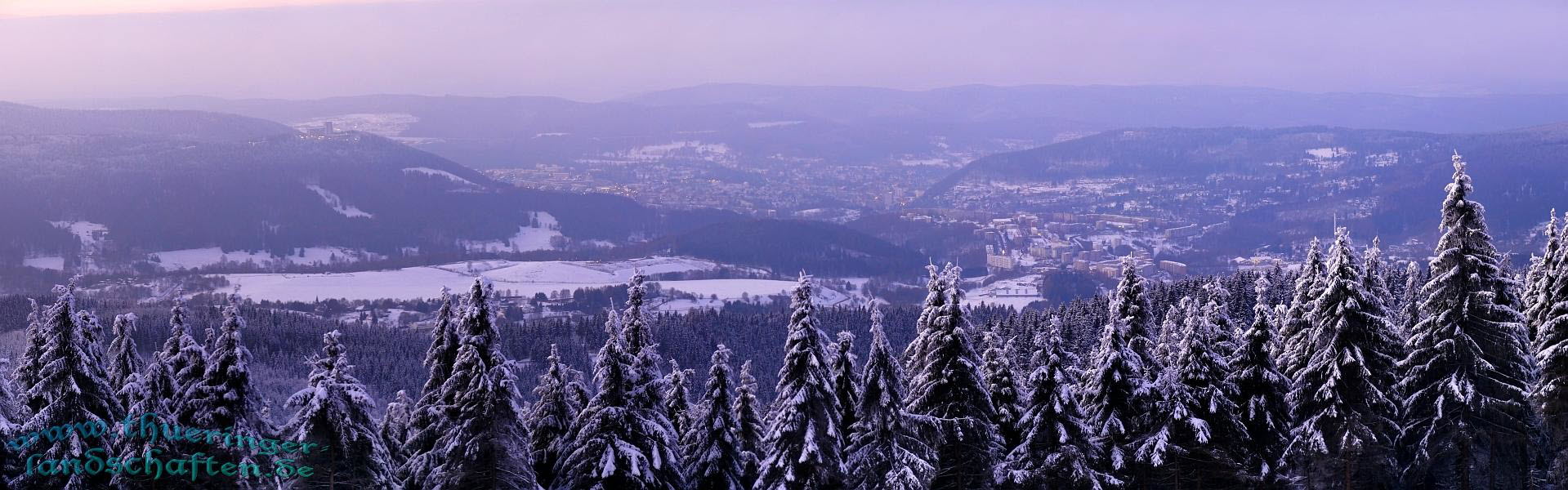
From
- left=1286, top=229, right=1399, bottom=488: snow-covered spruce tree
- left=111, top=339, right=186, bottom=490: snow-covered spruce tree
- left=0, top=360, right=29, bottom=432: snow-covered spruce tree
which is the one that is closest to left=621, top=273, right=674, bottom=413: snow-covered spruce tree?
left=111, top=339, right=186, bottom=490: snow-covered spruce tree

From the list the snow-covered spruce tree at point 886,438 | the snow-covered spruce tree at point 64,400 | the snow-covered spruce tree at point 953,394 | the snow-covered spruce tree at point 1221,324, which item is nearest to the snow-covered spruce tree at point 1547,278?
the snow-covered spruce tree at point 1221,324

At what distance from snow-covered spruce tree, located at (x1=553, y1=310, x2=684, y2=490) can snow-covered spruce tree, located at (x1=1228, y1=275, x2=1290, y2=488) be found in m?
16.4

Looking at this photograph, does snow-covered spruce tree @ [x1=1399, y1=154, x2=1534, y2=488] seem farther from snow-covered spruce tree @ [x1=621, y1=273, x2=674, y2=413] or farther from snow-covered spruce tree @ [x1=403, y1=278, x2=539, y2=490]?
snow-covered spruce tree @ [x1=403, y1=278, x2=539, y2=490]

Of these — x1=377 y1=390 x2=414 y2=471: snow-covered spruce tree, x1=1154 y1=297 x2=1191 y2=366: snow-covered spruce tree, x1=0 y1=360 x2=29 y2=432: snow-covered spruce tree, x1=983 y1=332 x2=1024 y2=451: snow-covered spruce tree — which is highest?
x1=0 y1=360 x2=29 y2=432: snow-covered spruce tree

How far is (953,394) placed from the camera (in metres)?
33.7

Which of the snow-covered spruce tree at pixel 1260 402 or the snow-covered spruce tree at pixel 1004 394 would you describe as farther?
the snow-covered spruce tree at pixel 1004 394

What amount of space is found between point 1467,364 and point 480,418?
27.3 metres

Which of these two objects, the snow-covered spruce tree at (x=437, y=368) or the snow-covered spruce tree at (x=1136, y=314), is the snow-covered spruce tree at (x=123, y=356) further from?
the snow-covered spruce tree at (x=1136, y=314)

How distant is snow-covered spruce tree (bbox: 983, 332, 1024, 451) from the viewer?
37.8 meters

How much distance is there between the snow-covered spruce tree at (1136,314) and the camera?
3459cm

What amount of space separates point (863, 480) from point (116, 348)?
24.7m

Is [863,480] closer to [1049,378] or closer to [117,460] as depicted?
[1049,378]

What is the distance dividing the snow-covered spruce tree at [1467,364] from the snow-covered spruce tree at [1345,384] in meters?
0.95

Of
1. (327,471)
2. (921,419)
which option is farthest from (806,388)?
(327,471)
